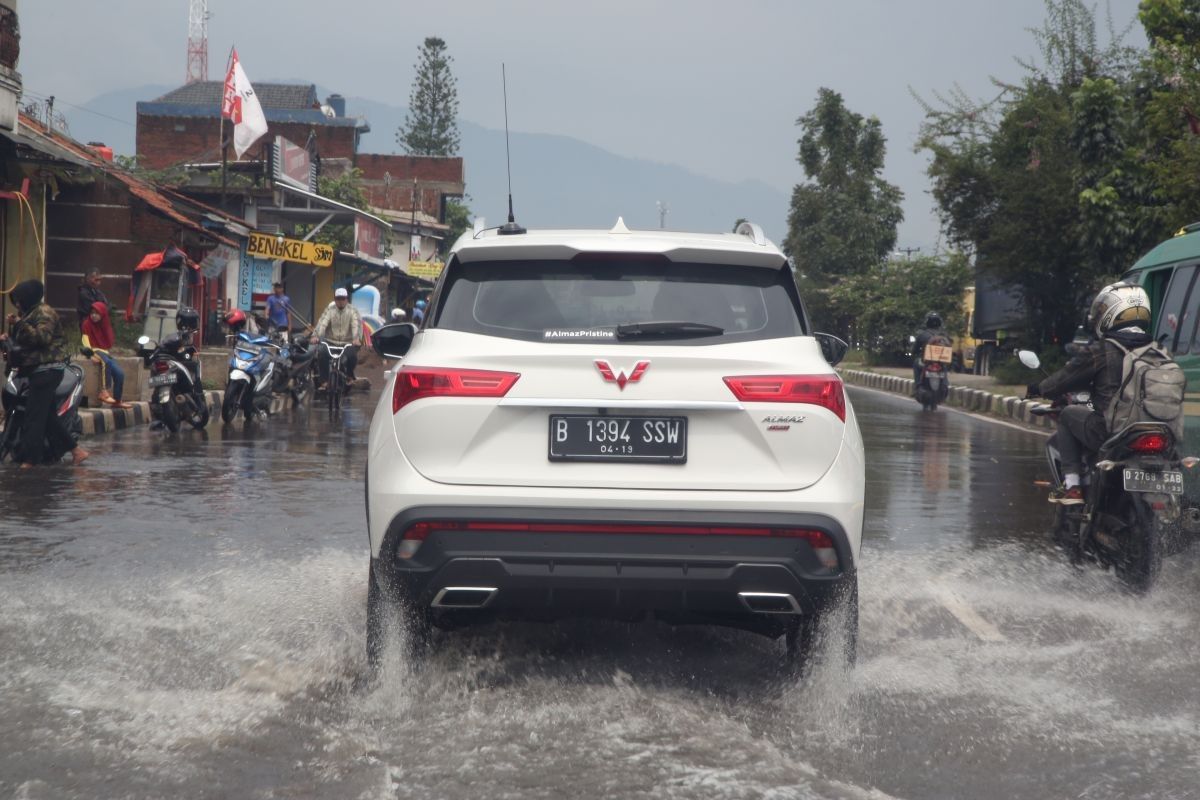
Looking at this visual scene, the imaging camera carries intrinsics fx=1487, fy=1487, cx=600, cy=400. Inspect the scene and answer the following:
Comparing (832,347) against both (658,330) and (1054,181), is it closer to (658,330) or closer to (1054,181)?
(658,330)

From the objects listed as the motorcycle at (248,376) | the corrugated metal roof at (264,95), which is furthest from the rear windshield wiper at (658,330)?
the corrugated metal roof at (264,95)

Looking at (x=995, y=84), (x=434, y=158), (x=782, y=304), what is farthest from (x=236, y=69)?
(x=434, y=158)

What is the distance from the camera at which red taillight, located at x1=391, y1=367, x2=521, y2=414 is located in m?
4.72

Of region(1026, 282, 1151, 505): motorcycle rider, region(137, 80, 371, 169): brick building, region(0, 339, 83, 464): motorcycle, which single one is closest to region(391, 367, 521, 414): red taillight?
region(1026, 282, 1151, 505): motorcycle rider

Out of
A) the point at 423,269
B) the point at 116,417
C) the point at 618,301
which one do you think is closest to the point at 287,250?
the point at 116,417

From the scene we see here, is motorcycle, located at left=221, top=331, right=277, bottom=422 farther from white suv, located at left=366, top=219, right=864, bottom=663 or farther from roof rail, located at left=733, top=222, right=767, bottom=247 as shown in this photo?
white suv, located at left=366, top=219, right=864, bottom=663

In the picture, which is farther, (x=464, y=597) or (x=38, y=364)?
(x=38, y=364)

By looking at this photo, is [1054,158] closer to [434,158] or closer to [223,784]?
[223,784]

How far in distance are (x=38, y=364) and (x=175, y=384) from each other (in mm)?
3768

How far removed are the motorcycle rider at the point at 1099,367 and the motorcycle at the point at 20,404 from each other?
8.04 metres

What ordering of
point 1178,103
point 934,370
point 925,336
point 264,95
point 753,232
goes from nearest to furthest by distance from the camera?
point 753,232 → point 1178,103 → point 934,370 → point 925,336 → point 264,95

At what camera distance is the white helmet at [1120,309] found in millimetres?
7418

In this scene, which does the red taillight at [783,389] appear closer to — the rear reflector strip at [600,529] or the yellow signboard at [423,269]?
the rear reflector strip at [600,529]

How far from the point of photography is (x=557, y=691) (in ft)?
16.4
